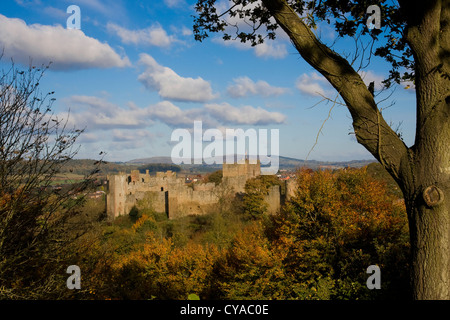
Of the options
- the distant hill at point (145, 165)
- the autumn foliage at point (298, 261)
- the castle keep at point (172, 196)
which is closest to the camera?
the distant hill at point (145, 165)

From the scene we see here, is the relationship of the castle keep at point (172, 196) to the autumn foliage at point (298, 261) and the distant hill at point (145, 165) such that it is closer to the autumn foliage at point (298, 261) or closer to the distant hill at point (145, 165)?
the distant hill at point (145, 165)

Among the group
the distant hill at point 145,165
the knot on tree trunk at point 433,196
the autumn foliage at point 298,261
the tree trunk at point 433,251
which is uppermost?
the distant hill at point 145,165

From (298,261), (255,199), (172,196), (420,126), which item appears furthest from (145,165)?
(420,126)

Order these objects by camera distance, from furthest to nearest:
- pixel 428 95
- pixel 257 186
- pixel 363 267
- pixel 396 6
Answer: pixel 257 186
pixel 363 267
pixel 396 6
pixel 428 95

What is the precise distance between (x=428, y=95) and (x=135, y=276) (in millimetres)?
15660

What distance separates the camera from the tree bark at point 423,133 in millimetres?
2459

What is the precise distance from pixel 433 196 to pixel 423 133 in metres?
0.49

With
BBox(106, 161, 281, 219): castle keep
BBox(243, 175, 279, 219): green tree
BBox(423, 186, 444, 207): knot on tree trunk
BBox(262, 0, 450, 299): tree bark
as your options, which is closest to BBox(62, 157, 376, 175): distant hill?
BBox(262, 0, 450, 299): tree bark

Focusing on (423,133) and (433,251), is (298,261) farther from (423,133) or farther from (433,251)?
(423,133)

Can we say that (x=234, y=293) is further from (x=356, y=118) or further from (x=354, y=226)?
(x=356, y=118)

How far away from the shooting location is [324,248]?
35.8ft

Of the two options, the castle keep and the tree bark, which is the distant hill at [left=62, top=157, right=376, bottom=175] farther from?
the castle keep

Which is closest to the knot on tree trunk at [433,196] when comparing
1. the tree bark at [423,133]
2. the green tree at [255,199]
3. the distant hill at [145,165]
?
the tree bark at [423,133]
